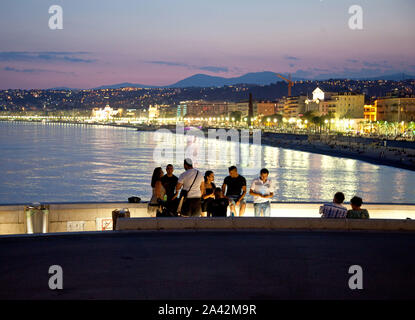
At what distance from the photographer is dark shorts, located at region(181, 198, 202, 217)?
621 cm

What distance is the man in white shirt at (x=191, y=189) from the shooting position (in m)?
6.12

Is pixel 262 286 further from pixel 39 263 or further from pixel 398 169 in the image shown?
pixel 398 169

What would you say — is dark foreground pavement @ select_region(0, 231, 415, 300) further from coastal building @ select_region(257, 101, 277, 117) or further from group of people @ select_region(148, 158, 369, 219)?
coastal building @ select_region(257, 101, 277, 117)

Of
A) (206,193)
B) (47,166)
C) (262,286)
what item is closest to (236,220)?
(206,193)

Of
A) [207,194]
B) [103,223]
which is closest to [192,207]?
[207,194]

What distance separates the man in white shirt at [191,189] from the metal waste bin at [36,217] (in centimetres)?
162

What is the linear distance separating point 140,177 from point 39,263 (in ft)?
90.0

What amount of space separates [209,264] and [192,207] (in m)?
1.70

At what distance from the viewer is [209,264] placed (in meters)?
4.57

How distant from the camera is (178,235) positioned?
559cm
